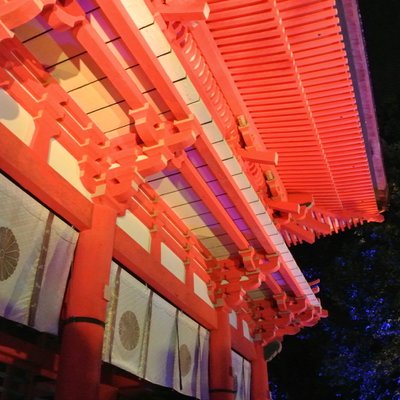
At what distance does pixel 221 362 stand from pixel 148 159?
3703 mm

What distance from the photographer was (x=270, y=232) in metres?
5.80

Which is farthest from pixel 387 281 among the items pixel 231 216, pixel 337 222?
pixel 231 216

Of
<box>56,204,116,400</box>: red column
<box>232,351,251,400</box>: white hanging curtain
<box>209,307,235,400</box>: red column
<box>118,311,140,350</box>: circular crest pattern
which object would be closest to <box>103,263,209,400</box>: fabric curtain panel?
<box>118,311,140,350</box>: circular crest pattern

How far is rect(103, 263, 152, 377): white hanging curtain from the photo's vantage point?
4.50 meters

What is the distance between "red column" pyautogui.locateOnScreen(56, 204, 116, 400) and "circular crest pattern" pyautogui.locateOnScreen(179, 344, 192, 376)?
7.59 feet

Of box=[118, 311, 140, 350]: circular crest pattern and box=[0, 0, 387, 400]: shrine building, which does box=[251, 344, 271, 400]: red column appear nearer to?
box=[0, 0, 387, 400]: shrine building

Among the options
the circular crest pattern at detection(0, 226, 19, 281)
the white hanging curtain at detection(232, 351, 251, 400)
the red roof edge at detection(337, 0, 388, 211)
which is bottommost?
the white hanging curtain at detection(232, 351, 251, 400)

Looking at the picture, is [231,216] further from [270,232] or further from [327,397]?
[327,397]

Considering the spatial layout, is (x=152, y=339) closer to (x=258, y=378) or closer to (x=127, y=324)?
(x=127, y=324)

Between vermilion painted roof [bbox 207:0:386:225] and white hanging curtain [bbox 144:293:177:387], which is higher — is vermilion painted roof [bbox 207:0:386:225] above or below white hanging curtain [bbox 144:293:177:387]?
above

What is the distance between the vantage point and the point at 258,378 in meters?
8.66

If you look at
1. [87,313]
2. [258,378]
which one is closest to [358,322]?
[258,378]

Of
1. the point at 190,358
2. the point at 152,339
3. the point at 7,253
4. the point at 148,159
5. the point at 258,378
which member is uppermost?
the point at 148,159

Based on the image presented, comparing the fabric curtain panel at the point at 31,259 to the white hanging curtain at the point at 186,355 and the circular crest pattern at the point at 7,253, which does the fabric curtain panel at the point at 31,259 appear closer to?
the circular crest pattern at the point at 7,253
